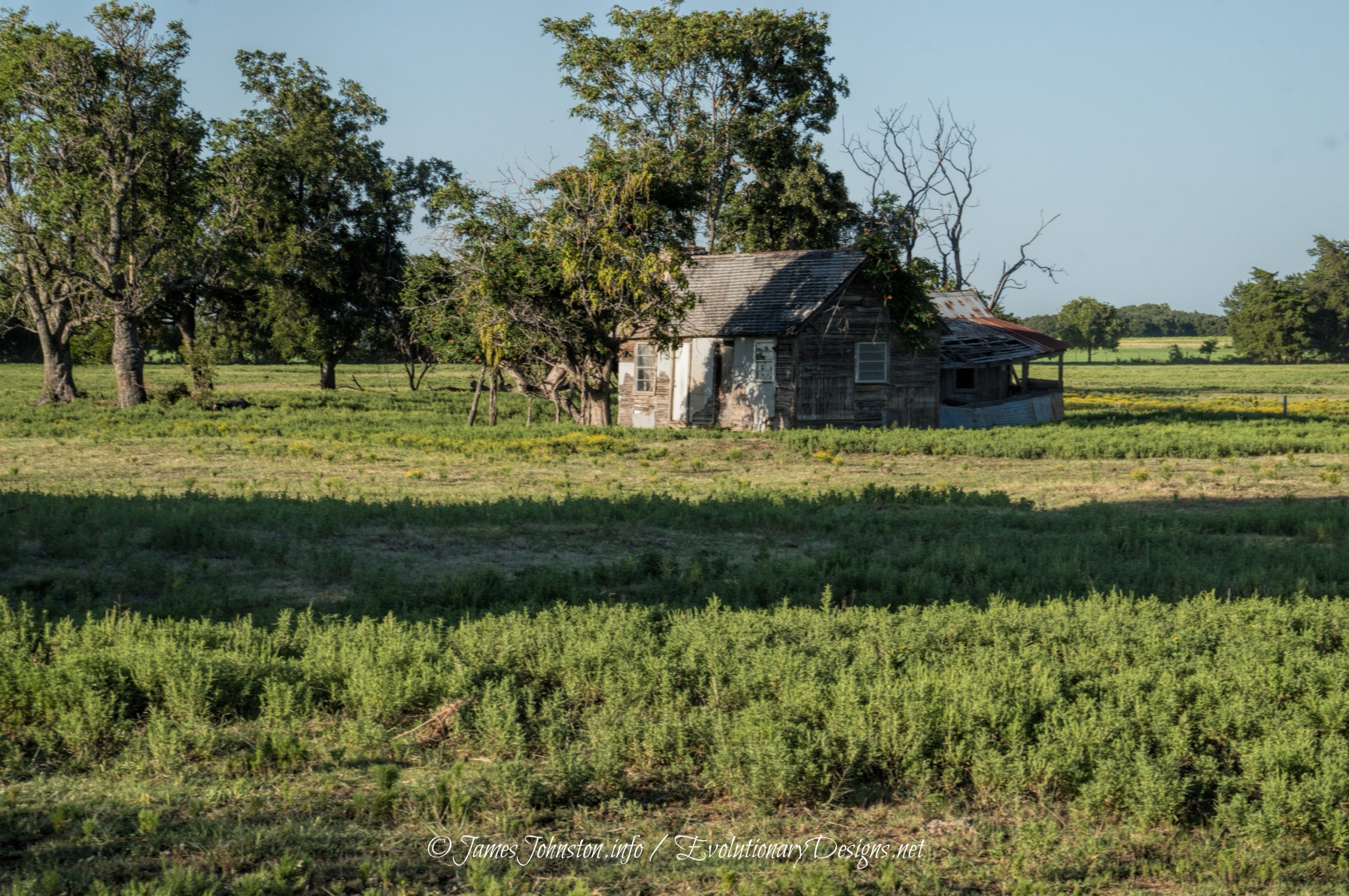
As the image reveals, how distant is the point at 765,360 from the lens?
2980cm

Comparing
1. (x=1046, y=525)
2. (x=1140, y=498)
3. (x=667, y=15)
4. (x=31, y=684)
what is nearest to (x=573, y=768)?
(x=31, y=684)

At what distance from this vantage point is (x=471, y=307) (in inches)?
1079

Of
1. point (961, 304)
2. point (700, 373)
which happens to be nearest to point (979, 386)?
point (961, 304)

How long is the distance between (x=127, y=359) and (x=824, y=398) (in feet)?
71.3

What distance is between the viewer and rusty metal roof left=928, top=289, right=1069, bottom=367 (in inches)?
1328

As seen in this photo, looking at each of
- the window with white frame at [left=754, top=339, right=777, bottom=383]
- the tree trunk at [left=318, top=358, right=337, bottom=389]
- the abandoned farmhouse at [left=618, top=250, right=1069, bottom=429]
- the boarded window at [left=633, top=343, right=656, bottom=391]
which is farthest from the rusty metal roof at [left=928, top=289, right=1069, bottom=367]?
the tree trunk at [left=318, top=358, right=337, bottom=389]

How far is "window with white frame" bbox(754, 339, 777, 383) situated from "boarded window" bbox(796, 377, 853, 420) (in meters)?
0.81

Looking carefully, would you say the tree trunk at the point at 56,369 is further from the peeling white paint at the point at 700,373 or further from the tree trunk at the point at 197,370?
the peeling white paint at the point at 700,373

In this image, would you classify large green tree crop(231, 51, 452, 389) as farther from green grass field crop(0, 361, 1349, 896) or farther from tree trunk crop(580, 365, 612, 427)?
→ green grass field crop(0, 361, 1349, 896)

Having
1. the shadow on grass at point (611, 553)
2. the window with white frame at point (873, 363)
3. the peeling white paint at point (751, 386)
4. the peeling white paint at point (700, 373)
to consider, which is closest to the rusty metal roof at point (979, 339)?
the window with white frame at point (873, 363)

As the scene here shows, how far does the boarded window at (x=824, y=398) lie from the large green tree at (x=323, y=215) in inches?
712

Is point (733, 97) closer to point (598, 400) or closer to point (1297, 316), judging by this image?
point (598, 400)

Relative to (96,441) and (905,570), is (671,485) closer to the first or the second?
(905,570)

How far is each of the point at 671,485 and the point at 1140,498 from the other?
24.9ft
